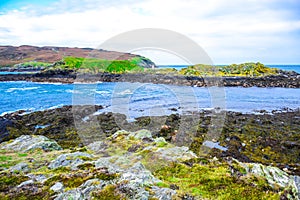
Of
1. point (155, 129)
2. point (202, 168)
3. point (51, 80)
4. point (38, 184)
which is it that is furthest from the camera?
point (51, 80)

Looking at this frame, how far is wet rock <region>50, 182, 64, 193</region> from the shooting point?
25.1 ft

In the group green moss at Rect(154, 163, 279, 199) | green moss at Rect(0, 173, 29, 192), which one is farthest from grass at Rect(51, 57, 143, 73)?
green moss at Rect(0, 173, 29, 192)

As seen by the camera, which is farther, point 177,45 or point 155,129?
point 155,129

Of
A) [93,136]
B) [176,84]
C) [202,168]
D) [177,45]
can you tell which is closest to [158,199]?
[202,168]

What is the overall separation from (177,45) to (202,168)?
10.3m

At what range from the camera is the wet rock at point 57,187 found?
25.1 feet

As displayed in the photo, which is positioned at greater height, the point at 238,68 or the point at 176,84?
the point at 238,68

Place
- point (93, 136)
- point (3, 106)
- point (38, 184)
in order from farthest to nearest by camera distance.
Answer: point (3, 106) < point (93, 136) < point (38, 184)

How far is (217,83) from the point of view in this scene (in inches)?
2768

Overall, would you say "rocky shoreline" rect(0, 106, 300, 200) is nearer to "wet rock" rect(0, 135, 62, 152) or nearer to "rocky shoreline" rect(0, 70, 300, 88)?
"wet rock" rect(0, 135, 62, 152)

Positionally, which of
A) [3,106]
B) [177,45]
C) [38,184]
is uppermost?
[177,45]

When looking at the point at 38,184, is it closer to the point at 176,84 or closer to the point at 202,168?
the point at 202,168

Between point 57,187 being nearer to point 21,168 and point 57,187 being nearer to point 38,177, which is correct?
point 38,177

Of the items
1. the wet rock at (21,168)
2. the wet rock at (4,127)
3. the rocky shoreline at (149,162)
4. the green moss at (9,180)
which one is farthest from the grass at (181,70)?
the green moss at (9,180)
